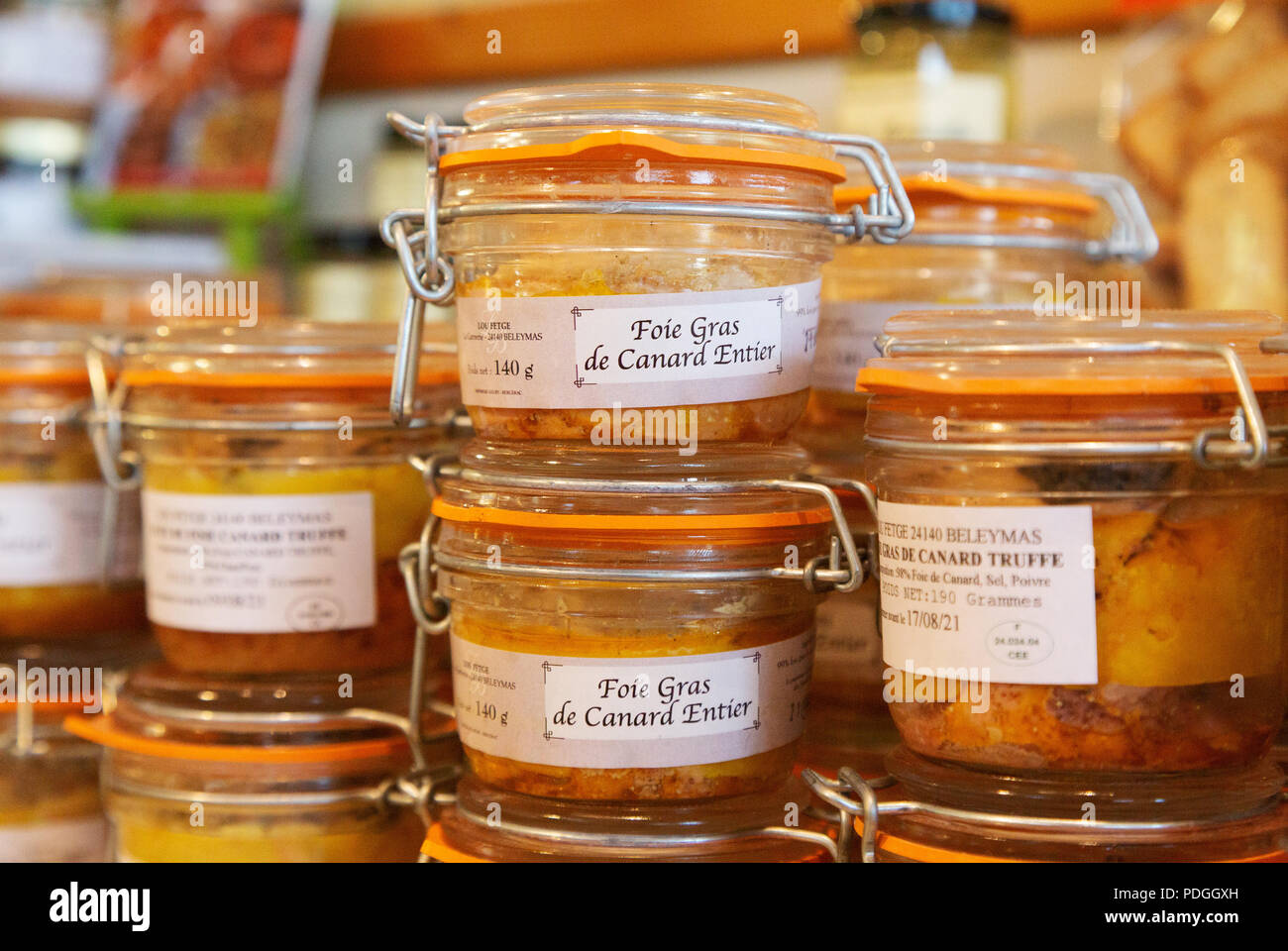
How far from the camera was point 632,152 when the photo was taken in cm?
64

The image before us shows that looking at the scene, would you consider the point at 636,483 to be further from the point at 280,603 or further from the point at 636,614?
the point at 280,603

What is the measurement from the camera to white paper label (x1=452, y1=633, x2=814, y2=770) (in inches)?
25.5

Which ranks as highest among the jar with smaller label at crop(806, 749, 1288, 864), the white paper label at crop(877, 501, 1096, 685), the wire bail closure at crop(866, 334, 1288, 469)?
the wire bail closure at crop(866, 334, 1288, 469)

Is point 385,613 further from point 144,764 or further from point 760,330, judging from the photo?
point 760,330

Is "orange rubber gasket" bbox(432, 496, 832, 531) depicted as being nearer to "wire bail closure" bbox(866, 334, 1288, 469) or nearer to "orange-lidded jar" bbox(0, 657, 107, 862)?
"wire bail closure" bbox(866, 334, 1288, 469)

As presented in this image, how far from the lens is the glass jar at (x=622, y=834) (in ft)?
2.10

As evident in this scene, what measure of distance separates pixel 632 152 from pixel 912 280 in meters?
0.25

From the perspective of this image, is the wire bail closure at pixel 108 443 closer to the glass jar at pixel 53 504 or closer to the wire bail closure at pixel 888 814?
the glass jar at pixel 53 504

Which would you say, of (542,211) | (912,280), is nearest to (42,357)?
(542,211)

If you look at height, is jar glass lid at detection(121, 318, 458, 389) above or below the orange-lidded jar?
above

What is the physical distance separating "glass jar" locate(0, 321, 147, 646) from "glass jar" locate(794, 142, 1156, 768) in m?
0.54

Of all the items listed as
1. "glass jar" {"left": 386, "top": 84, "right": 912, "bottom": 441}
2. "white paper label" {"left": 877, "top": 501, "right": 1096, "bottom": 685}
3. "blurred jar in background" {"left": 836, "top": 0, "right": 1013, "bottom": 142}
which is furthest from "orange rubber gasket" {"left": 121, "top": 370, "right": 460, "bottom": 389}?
"blurred jar in background" {"left": 836, "top": 0, "right": 1013, "bottom": 142}

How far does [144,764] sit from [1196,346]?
66 centimetres

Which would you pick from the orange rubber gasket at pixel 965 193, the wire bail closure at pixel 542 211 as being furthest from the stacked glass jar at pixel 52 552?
the orange rubber gasket at pixel 965 193
